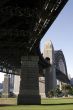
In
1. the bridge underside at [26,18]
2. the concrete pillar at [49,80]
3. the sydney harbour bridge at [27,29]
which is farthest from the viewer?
the concrete pillar at [49,80]

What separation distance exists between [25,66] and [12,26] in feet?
56.1

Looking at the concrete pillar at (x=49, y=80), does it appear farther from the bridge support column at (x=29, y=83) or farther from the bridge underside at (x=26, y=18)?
the bridge underside at (x=26, y=18)

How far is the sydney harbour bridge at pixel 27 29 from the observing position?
116 feet

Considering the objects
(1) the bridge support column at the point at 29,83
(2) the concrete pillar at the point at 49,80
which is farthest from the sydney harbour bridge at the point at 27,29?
(2) the concrete pillar at the point at 49,80

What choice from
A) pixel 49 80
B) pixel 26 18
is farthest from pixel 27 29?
pixel 49 80

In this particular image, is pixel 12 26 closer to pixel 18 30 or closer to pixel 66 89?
pixel 18 30

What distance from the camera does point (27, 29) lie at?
166 feet

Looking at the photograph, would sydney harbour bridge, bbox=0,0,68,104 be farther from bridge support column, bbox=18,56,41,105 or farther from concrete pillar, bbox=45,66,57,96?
concrete pillar, bbox=45,66,57,96

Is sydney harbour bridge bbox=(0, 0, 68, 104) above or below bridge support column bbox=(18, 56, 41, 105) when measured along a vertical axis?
above

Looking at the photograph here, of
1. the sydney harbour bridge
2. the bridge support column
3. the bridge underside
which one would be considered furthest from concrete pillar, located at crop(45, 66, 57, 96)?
the bridge underside

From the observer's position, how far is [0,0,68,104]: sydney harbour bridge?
3547cm

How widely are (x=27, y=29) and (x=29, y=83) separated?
48.5ft

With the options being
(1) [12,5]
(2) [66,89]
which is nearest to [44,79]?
(2) [66,89]

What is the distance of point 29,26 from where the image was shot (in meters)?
48.2
